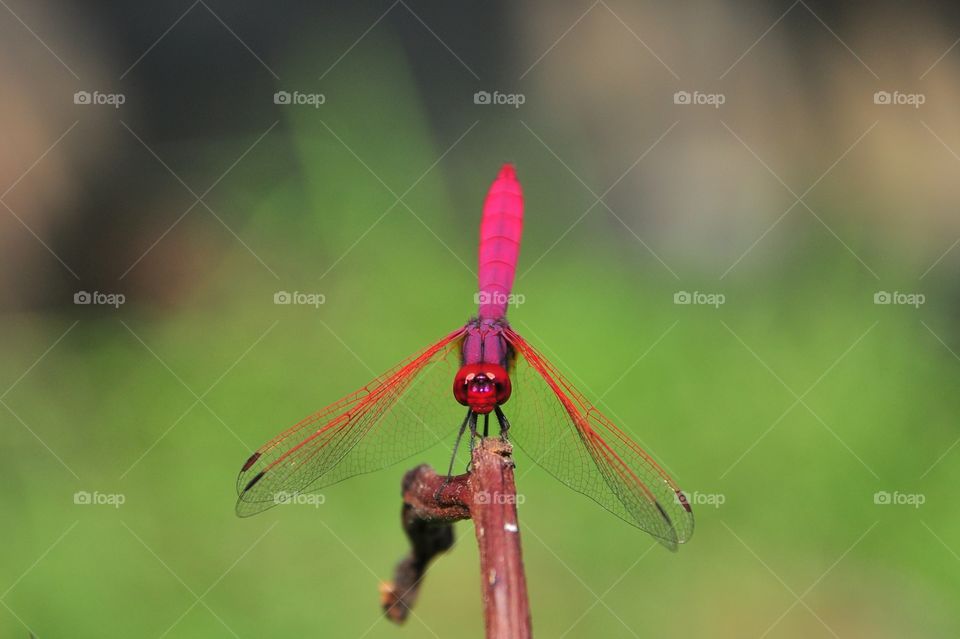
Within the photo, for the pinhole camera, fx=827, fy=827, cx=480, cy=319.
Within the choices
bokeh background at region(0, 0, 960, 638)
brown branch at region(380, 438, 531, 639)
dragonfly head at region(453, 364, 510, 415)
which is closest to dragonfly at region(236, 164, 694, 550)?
dragonfly head at region(453, 364, 510, 415)

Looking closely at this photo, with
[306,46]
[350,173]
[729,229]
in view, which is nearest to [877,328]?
[729,229]

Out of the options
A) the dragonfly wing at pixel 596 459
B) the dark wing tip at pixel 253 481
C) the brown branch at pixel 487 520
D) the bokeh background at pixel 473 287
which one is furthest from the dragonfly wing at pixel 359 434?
the bokeh background at pixel 473 287

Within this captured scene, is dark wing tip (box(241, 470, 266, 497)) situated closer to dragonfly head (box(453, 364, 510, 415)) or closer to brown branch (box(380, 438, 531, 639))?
brown branch (box(380, 438, 531, 639))

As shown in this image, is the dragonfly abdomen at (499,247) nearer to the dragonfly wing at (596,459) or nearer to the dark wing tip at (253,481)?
the dragonfly wing at (596,459)

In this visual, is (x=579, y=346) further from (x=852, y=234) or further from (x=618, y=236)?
(x=852, y=234)

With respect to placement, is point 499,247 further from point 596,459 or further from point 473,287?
point 473,287

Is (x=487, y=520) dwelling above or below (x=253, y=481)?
below

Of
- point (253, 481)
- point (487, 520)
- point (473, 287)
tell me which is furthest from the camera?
point (473, 287)

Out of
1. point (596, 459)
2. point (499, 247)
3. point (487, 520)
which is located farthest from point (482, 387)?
point (499, 247)
